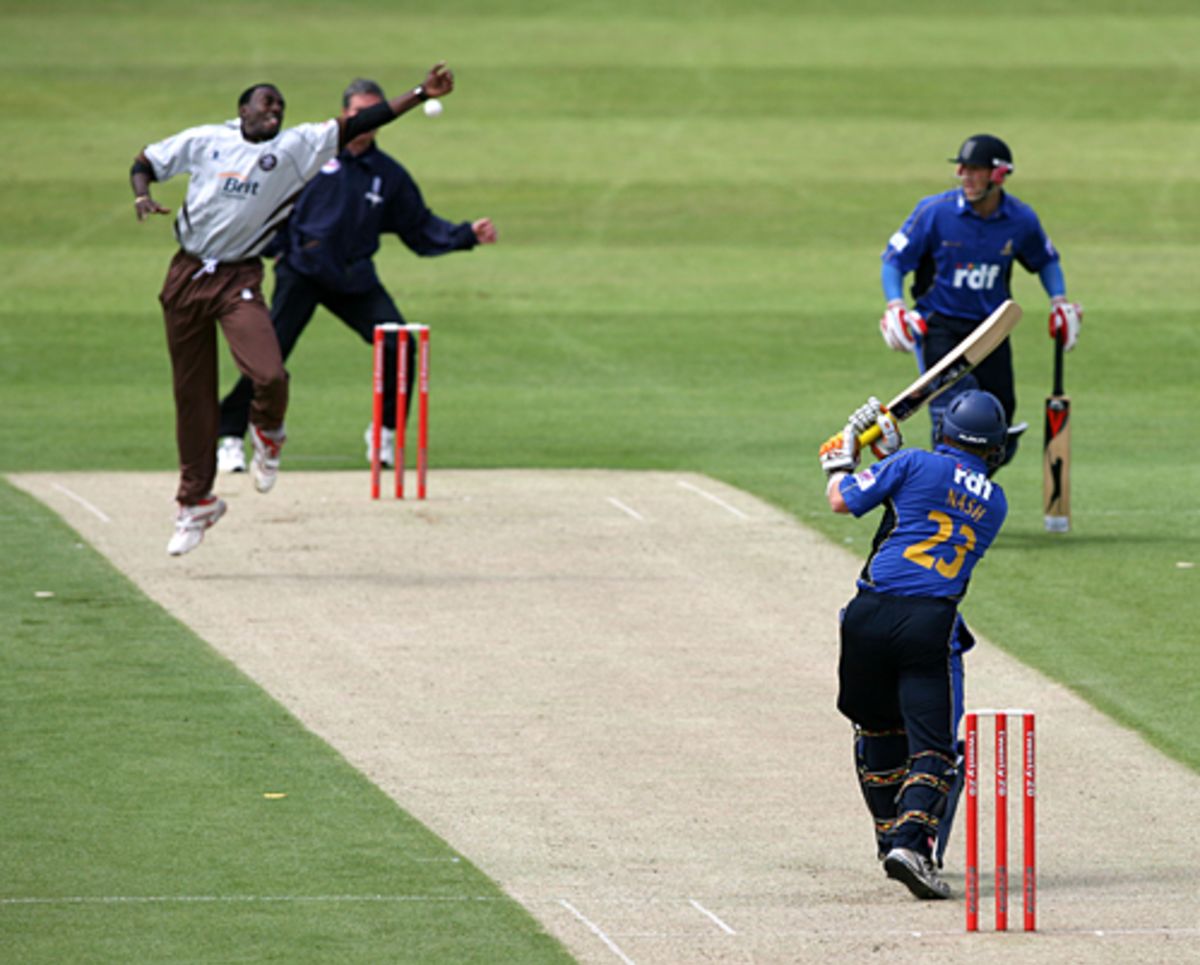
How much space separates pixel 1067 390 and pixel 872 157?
11195mm

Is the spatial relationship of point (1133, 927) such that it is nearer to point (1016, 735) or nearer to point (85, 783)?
point (1016, 735)

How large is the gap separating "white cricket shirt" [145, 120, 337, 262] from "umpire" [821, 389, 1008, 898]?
4.73 metres

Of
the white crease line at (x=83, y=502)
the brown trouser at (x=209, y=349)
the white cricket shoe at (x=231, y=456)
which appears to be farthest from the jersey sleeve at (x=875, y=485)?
the white cricket shoe at (x=231, y=456)

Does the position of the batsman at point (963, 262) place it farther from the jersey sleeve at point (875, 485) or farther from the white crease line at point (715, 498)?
the jersey sleeve at point (875, 485)

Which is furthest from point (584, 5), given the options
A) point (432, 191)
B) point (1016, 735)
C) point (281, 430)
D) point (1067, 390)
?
point (1016, 735)

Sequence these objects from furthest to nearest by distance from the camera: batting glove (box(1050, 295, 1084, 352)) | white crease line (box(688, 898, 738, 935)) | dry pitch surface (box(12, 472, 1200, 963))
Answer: batting glove (box(1050, 295, 1084, 352)) < dry pitch surface (box(12, 472, 1200, 963)) < white crease line (box(688, 898, 738, 935))

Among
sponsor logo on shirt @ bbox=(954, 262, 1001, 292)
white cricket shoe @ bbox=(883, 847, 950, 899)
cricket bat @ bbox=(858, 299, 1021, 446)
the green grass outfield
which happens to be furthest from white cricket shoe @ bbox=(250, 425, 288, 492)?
white cricket shoe @ bbox=(883, 847, 950, 899)

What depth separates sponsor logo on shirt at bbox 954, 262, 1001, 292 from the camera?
43.6ft

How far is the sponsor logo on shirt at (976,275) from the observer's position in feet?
43.6

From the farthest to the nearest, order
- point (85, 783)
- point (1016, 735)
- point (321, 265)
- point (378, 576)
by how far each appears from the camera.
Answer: point (321, 265) → point (378, 576) → point (1016, 735) → point (85, 783)

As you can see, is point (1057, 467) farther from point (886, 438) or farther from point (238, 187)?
point (886, 438)

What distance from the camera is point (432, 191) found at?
2906 centimetres

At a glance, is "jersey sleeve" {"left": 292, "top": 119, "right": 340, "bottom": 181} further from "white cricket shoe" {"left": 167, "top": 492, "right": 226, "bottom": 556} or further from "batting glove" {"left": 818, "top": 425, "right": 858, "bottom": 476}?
"batting glove" {"left": 818, "top": 425, "right": 858, "bottom": 476}

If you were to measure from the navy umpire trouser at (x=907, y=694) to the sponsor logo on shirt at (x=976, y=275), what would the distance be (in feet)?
Answer: 18.0
